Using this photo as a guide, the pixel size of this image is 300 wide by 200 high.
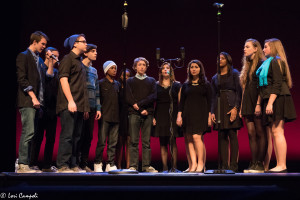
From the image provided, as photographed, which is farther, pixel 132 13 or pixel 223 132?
pixel 132 13

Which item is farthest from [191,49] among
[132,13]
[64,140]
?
[64,140]

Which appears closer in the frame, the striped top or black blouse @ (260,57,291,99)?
black blouse @ (260,57,291,99)

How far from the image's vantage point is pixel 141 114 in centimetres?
543

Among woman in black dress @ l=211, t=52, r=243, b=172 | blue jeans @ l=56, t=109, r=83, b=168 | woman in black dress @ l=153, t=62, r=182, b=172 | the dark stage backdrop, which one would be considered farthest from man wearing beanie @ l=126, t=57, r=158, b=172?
the dark stage backdrop

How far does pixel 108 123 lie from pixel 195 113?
3.75ft

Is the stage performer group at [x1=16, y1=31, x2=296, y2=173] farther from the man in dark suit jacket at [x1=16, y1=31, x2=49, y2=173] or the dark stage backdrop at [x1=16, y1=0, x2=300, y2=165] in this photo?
the dark stage backdrop at [x1=16, y1=0, x2=300, y2=165]

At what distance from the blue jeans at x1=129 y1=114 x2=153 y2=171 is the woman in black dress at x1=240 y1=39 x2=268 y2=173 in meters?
1.29

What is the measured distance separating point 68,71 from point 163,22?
11.3 feet

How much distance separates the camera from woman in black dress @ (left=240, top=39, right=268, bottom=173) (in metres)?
4.63

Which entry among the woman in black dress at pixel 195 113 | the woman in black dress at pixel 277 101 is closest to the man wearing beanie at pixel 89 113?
the woman in black dress at pixel 195 113

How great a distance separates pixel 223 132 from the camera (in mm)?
5082
